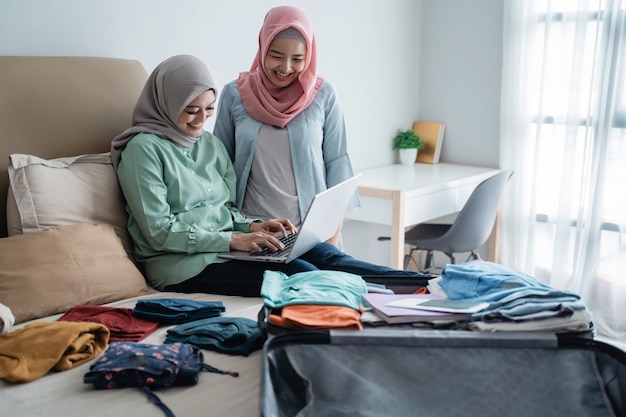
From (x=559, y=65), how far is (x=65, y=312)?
2.65 metres

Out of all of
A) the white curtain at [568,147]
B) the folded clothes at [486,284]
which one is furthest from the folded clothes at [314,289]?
the white curtain at [568,147]

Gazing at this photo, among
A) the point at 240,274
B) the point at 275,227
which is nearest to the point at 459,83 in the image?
the point at 275,227

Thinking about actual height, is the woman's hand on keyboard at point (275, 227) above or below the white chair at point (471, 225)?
above

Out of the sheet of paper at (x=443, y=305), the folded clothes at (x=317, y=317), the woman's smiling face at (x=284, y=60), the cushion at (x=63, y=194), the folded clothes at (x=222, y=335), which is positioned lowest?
the folded clothes at (x=222, y=335)

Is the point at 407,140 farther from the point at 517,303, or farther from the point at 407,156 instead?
the point at 517,303

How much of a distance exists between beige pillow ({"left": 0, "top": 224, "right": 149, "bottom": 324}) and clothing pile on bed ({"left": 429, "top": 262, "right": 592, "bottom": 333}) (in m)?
0.98

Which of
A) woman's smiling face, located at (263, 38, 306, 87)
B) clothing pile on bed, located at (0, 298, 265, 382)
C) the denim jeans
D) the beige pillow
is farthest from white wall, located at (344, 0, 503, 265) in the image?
clothing pile on bed, located at (0, 298, 265, 382)

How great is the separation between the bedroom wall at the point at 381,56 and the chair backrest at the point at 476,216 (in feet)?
2.17

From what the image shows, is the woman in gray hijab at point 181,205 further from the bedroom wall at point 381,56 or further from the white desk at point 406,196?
the white desk at point 406,196

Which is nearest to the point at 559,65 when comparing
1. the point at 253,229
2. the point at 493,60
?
the point at 493,60

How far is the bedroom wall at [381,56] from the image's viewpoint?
9.54 feet

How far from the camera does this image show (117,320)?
186cm

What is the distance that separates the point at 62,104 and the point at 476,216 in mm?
1891

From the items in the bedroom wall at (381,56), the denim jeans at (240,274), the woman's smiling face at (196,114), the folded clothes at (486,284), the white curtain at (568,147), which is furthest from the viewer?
the white curtain at (568,147)
